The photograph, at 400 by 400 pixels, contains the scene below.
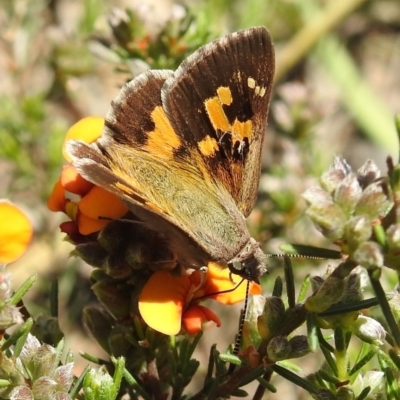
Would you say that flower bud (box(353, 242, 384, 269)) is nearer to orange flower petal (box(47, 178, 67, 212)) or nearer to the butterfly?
the butterfly

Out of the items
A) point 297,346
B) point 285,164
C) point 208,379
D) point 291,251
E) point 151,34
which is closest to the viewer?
Answer: point 291,251

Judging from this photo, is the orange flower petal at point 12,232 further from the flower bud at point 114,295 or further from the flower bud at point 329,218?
the flower bud at point 329,218

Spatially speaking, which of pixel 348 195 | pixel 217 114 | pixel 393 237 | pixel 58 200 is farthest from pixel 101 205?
pixel 393 237

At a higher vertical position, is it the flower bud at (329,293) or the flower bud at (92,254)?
the flower bud at (329,293)

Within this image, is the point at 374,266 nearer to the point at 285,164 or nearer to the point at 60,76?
the point at 285,164

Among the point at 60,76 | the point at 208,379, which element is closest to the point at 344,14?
the point at 60,76

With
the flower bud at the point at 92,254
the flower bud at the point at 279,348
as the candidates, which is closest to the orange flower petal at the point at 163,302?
the flower bud at the point at 92,254
